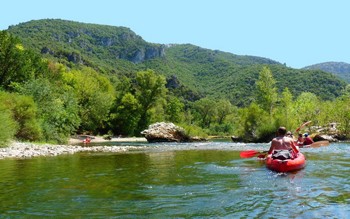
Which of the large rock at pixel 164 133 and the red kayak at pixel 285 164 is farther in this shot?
the large rock at pixel 164 133

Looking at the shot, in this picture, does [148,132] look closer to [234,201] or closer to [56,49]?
[234,201]

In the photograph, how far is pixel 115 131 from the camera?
229 feet

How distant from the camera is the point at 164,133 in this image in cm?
5131

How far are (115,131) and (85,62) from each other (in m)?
72.9

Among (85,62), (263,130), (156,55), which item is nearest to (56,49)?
(85,62)

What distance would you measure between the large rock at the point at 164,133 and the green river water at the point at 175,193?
115ft

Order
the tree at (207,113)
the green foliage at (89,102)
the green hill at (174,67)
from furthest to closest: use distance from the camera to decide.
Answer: the green hill at (174,67), the tree at (207,113), the green foliage at (89,102)

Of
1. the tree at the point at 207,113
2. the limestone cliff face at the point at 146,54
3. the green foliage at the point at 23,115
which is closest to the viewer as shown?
the green foliage at the point at 23,115

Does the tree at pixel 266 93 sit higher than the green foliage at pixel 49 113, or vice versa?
the tree at pixel 266 93

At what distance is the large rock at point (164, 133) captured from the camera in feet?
167

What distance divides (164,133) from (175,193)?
4120 centimetres

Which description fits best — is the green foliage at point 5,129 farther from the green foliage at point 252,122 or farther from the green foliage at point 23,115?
the green foliage at point 252,122

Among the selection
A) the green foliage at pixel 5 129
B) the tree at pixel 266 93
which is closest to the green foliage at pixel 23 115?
the green foliage at pixel 5 129

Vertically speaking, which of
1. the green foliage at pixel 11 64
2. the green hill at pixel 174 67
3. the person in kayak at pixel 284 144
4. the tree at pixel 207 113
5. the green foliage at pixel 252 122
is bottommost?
the person in kayak at pixel 284 144
